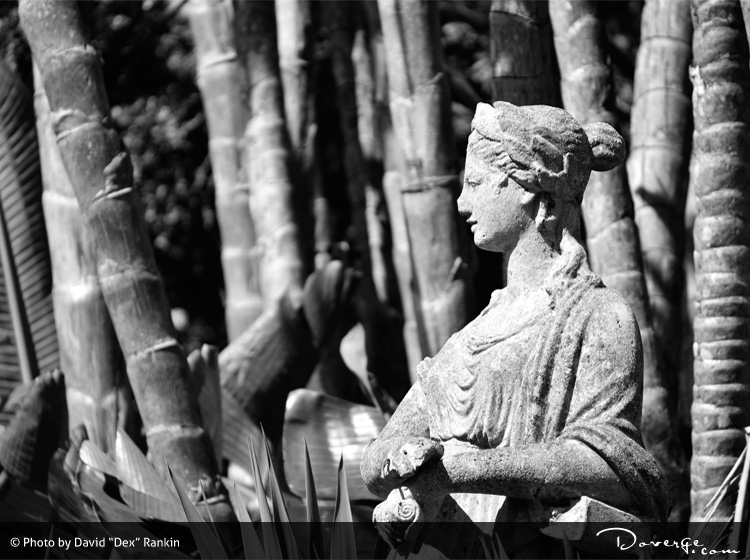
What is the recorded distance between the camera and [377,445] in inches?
134

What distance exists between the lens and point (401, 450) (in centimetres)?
320

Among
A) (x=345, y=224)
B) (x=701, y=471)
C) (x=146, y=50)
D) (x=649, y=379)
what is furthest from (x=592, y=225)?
(x=146, y=50)

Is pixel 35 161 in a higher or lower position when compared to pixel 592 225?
higher

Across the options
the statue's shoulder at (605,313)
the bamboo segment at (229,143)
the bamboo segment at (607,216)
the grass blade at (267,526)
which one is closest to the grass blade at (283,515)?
the grass blade at (267,526)

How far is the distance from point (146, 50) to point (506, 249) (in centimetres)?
883

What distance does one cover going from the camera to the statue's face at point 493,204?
3.50 meters

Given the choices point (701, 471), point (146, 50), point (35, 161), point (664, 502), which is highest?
point (146, 50)

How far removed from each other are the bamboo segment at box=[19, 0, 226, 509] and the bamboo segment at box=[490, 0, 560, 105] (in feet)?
5.67

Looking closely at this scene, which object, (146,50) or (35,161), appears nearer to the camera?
(35,161)

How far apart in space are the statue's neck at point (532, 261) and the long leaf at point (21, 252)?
3.97m

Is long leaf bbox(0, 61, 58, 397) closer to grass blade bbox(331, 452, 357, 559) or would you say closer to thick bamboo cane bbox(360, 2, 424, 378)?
thick bamboo cane bbox(360, 2, 424, 378)

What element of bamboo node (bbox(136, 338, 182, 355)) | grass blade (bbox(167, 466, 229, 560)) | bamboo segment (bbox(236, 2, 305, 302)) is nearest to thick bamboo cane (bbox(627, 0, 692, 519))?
bamboo segment (bbox(236, 2, 305, 302))

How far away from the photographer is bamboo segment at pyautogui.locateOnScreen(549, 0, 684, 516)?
5270 mm

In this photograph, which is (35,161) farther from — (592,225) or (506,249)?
(506,249)
